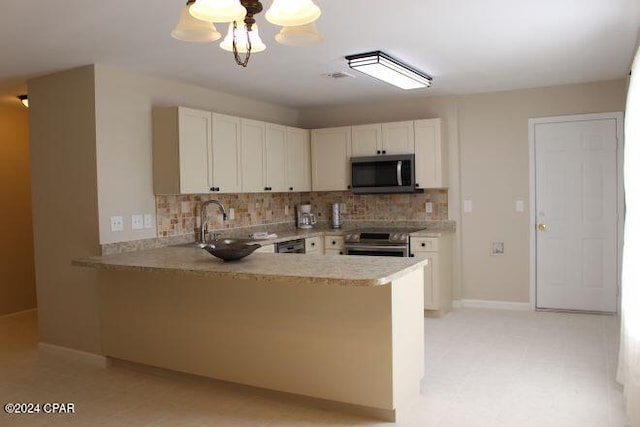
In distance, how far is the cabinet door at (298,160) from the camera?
19.4 ft

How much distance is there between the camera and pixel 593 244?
5.27 metres

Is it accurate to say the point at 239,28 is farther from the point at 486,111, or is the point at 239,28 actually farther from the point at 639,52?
the point at 486,111

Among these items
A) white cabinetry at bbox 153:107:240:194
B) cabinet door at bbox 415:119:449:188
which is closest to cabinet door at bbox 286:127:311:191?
white cabinetry at bbox 153:107:240:194

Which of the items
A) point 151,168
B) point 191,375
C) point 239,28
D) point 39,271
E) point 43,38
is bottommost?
point 191,375

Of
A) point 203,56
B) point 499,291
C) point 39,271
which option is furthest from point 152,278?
point 499,291

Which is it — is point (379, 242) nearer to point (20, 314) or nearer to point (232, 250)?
point (232, 250)

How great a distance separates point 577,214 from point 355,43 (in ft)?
10.4

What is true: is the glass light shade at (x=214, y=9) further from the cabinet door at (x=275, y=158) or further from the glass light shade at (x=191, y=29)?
the cabinet door at (x=275, y=158)

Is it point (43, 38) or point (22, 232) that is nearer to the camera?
point (43, 38)

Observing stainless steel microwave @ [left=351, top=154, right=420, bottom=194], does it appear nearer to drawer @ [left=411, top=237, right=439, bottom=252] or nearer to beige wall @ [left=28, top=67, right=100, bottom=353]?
drawer @ [left=411, top=237, right=439, bottom=252]

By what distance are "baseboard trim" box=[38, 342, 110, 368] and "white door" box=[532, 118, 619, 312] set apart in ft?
14.1

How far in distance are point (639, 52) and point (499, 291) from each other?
11.0ft

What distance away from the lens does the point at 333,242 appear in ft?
19.2

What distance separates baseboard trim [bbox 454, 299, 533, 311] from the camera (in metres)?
5.60
